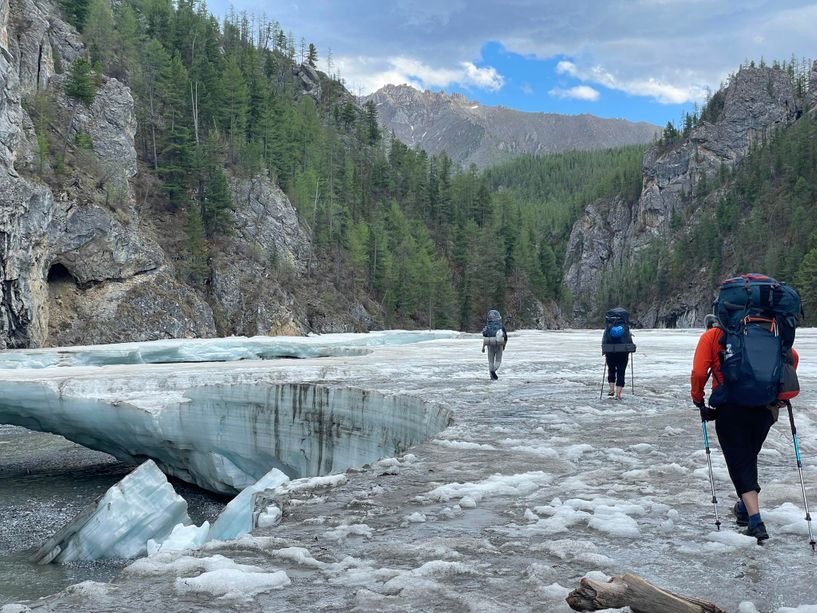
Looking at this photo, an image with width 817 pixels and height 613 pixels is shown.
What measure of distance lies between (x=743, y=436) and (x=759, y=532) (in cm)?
67

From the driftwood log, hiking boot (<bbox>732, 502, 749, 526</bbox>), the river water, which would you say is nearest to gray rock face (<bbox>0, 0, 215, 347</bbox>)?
the river water

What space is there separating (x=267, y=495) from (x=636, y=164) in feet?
572

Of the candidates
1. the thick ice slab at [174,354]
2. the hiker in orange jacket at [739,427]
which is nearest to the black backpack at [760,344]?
the hiker in orange jacket at [739,427]

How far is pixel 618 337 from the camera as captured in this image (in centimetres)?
1173

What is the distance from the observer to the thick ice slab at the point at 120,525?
1077 cm

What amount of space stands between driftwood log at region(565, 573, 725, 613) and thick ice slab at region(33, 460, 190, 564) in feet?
27.7

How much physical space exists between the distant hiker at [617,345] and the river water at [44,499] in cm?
851

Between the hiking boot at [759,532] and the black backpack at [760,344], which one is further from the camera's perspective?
the hiking boot at [759,532]

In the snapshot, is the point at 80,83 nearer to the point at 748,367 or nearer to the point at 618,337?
the point at 618,337

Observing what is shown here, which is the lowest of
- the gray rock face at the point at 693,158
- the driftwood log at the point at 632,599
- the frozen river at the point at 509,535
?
the frozen river at the point at 509,535

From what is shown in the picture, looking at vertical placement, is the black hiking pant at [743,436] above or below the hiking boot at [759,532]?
above

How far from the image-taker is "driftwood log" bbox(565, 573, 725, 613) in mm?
3506

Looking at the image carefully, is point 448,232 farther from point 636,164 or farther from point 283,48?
point 636,164

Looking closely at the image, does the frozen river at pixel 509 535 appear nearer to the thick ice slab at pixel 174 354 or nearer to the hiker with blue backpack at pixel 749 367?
the hiker with blue backpack at pixel 749 367
